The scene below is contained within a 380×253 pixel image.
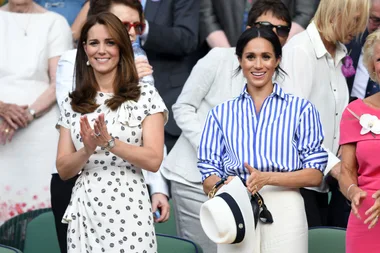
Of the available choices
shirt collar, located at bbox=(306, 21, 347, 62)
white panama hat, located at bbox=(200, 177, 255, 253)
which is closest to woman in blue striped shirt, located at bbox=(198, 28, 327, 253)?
white panama hat, located at bbox=(200, 177, 255, 253)

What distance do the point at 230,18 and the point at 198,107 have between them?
1.52 m

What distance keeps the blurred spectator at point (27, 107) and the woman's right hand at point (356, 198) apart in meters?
2.72

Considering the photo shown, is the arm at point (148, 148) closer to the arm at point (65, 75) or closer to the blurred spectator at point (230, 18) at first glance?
the arm at point (65, 75)

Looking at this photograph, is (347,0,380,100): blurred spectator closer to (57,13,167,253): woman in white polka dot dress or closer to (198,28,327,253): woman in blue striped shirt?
(198,28,327,253): woman in blue striped shirt

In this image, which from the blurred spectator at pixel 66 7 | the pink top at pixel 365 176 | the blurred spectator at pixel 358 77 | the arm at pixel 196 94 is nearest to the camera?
the pink top at pixel 365 176

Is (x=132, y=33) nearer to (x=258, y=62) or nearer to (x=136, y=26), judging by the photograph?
(x=136, y=26)

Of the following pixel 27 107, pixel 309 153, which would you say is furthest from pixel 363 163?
pixel 27 107

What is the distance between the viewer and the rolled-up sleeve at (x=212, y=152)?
5078 millimetres

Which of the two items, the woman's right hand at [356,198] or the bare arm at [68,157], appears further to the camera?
the bare arm at [68,157]

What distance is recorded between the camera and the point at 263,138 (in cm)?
500

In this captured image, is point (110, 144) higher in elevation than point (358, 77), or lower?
higher

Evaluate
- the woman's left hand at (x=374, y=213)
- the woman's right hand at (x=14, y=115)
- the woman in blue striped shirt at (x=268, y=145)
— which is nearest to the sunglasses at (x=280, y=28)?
the woman in blue striped shirt at (x=268, y=145)

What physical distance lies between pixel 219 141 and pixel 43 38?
2.31 meters

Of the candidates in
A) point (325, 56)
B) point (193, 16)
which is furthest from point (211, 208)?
point (193, 16)
